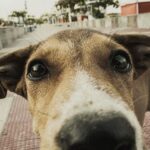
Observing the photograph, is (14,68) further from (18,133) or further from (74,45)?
(18,133)

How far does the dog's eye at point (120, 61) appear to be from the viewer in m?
3.64

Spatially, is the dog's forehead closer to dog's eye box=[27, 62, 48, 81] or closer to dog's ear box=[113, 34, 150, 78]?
dog's eye box=[27, 62, 48, 81]

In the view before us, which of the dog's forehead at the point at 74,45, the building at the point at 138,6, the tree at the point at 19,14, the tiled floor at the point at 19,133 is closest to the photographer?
the dog's forehead at the point at 74,45

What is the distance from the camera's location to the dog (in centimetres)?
247

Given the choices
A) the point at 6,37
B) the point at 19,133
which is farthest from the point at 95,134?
the point at 6,37

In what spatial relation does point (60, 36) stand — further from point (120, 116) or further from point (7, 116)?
point (7, 116)

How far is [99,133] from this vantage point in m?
2.41

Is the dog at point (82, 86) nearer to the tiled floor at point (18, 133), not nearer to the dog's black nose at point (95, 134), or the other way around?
the dog's black nose at point (95, 134)

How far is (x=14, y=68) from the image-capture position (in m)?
4.47

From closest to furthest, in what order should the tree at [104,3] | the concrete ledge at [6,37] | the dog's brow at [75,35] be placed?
the dog's brow at [75,35], the concrete ledge at [6,37], the tree at [104,3]

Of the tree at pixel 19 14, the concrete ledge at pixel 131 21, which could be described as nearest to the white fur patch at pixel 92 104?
the concrete ledge at pixel 131 21

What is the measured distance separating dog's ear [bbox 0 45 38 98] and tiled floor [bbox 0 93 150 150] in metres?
1.78

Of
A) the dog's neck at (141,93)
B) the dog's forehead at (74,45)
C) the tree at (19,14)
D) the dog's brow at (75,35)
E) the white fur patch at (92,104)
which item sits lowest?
the tree at (19,14)

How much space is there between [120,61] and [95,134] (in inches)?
54.5
